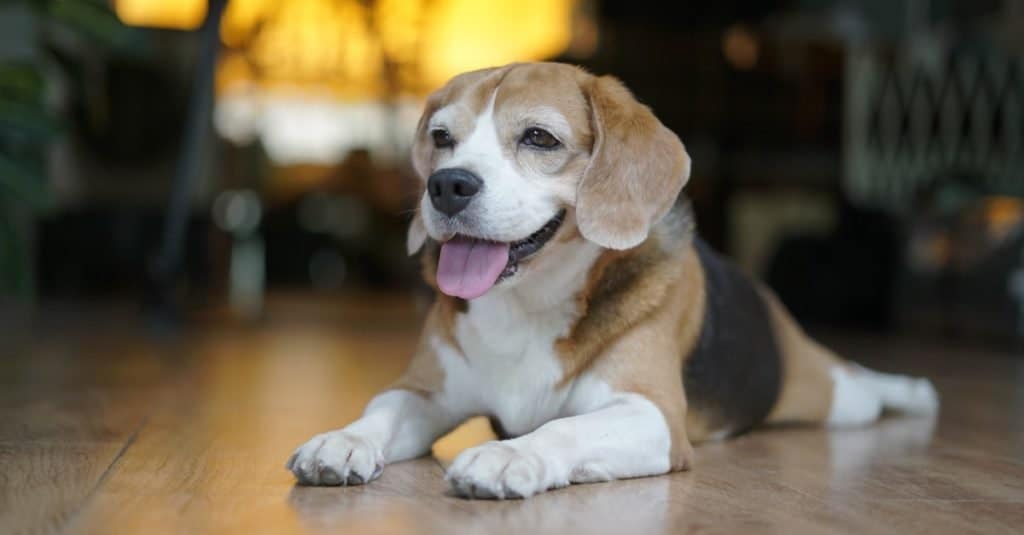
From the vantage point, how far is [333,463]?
1812mm

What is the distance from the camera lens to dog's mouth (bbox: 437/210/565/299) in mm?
2029

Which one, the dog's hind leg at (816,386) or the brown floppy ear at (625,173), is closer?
the brown floppy ear at (625,173)

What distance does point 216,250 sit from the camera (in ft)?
28.6

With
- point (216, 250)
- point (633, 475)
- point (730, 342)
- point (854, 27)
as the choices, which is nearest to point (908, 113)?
point (854, 27)

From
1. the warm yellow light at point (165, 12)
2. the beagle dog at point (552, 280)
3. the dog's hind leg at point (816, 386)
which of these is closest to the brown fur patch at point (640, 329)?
the beagle dog at point (552, 280)

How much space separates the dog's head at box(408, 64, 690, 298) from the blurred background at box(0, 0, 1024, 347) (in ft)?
7.19

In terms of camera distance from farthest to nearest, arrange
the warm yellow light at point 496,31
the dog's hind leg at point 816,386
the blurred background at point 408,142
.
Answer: the warm yellow light at point 496,31 → the blurred background at point 408,142 → the dog's hind leg at point 816,386

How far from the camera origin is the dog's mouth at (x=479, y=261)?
2.03 metres

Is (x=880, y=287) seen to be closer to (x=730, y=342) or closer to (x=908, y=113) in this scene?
(x=908, y=113)

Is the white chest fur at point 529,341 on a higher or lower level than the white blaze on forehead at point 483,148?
lower

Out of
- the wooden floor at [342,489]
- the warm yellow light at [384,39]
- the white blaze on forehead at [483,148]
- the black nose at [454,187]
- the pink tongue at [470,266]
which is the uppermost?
the warm yellow light at [384,39]

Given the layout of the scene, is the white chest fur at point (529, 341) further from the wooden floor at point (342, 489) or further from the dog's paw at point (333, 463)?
the dog's paw at point (333, 463)

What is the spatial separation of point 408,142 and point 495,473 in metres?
8.05

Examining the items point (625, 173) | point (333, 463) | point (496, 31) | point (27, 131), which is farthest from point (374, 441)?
point (496, 31)
